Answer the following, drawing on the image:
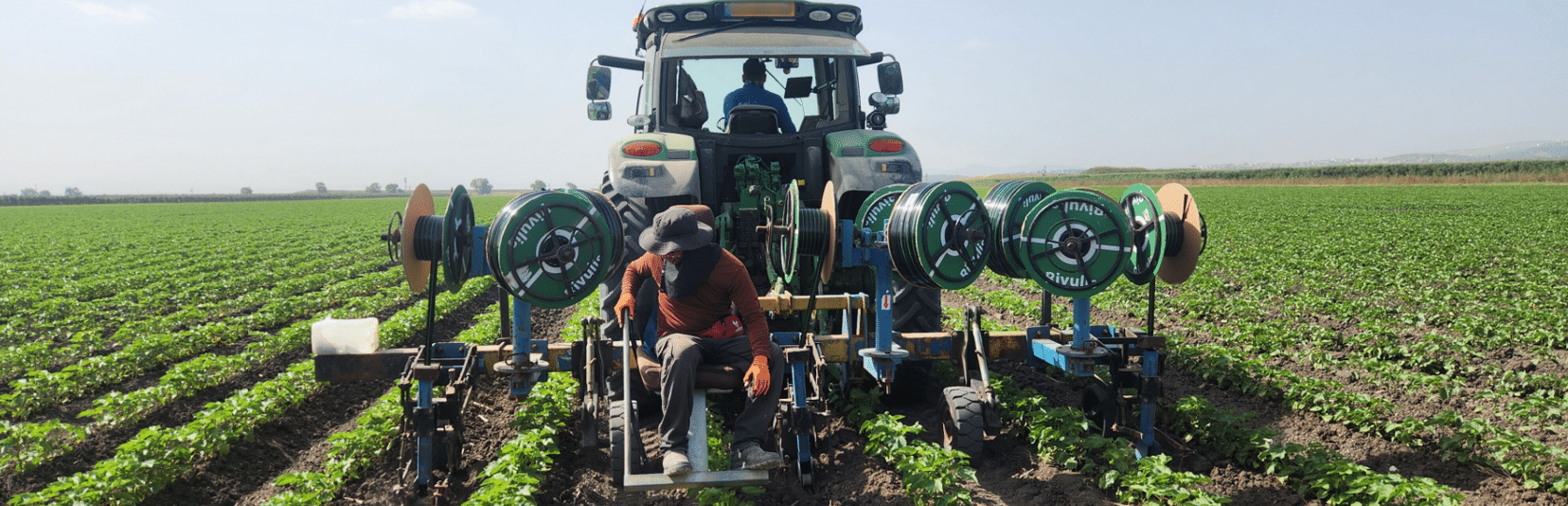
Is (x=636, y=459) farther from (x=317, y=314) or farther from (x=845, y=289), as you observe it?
(x=317, y=314)

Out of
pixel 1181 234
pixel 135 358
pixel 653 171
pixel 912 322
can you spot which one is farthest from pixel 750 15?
pixel 135 358

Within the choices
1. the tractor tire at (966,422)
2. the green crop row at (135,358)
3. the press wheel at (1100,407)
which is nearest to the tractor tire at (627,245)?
the tractor tire at (966,422)

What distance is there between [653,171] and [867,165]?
4.87ft

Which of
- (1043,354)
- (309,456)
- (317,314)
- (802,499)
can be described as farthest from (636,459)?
(317,314)

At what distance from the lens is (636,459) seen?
4.34 metres

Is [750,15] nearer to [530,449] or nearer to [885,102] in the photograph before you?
[885,102]

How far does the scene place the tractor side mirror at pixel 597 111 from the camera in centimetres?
751

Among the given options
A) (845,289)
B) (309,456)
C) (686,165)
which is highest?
(686,165)

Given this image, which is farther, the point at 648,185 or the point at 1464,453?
the point at 648,185

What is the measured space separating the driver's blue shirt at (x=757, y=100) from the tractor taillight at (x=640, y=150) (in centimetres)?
110

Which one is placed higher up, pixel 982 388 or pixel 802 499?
pixel 982 388

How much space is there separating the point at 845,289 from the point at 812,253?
1404 millimetres

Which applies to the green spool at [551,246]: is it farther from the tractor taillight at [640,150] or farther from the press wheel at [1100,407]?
the press wheel at [1100,407]

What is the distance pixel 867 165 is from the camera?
6.16 m
